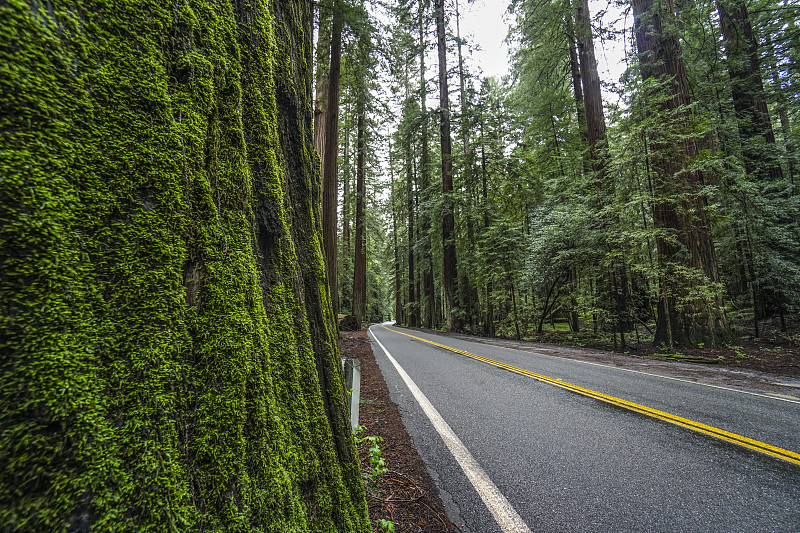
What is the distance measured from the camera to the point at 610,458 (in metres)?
2.54

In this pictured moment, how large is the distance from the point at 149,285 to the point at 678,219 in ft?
35.2

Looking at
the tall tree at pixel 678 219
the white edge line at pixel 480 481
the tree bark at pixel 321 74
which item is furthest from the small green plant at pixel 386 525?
the tall tree at pixel 678 219

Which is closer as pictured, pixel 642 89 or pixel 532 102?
pixel 642 89

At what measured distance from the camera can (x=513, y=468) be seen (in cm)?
245

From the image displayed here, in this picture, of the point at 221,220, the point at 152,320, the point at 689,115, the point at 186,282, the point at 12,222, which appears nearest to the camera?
the point at 12,222

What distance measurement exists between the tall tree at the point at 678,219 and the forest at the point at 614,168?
43mm

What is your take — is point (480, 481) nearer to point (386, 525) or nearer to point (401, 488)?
point (401, 488)

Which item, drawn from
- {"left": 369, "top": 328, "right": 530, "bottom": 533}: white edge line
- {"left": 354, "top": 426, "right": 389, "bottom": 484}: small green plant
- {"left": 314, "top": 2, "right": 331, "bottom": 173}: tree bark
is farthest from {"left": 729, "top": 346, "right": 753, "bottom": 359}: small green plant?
{"left": 314, "top": 2, "right": 331, "bottom": 173}: tree bark

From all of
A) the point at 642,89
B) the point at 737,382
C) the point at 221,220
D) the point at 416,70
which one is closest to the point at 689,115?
the point at 642,89

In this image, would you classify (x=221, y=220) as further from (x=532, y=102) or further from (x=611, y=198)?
(x=532, y=102)

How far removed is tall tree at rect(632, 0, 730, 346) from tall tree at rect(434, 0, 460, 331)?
936cm

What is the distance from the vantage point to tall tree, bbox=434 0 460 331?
17125 millimetres

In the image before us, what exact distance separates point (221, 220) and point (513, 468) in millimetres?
2609

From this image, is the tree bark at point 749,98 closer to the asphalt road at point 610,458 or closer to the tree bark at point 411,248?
the asphalt road at point 610,458
